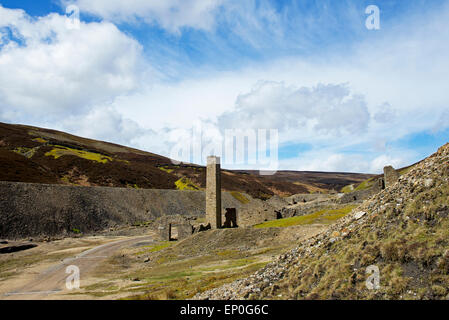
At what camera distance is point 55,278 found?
2116 cm

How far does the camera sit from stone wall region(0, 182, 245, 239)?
42688mm

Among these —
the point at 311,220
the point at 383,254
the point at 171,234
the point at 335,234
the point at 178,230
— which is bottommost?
the point at 171,234

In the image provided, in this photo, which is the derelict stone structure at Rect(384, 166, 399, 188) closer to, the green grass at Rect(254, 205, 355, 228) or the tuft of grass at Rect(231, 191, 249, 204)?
the green grass at Rect(254, 205, 355, 228)

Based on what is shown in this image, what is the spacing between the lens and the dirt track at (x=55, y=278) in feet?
54.8

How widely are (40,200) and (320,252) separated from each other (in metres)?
50.4

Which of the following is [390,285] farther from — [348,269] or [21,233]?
[21,233]

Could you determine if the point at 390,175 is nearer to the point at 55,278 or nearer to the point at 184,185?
the point at 55,278

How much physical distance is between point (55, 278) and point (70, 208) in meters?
32.0

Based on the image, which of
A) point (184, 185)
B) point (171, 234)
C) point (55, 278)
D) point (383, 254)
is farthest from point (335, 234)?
point (184, 185)

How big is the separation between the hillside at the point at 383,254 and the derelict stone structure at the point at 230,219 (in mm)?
24971

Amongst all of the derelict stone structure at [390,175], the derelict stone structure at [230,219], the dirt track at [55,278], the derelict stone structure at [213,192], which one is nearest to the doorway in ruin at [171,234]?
the dirt track at [55,278]

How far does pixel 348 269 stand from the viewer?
801 cm

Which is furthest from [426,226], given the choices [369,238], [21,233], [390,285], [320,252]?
[21,233]

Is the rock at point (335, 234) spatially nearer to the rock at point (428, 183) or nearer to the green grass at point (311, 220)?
the rock at point (428, 183)
